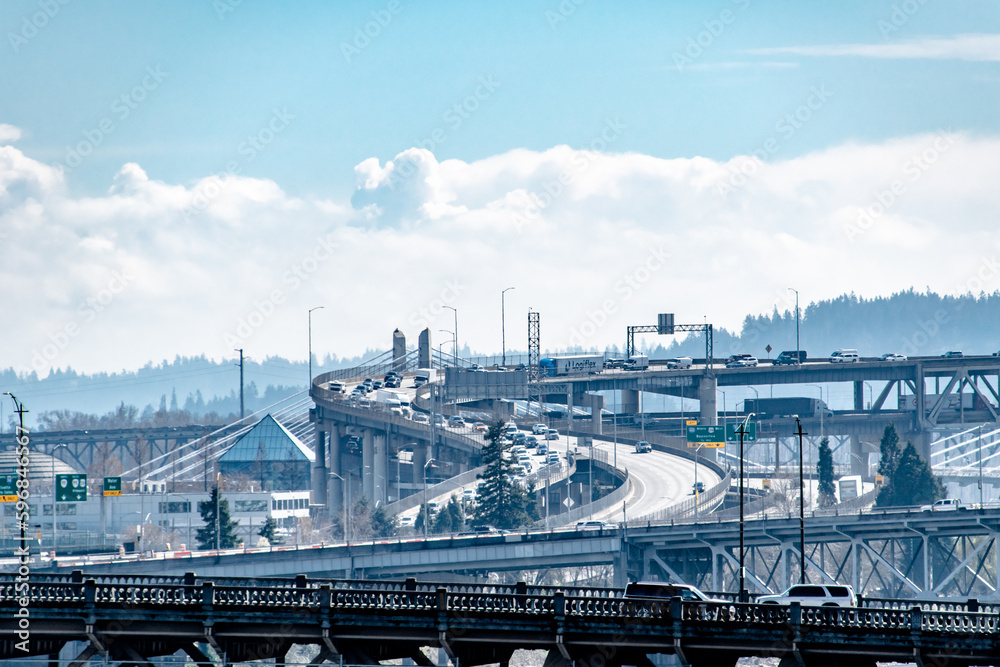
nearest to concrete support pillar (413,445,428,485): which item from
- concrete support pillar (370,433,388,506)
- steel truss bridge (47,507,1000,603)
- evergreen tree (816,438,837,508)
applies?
concrete support pillar (370,433,388,506)

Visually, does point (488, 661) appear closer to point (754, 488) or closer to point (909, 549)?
point (909, 549)

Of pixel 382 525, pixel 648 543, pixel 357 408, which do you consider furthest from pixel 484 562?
pixel 357 408

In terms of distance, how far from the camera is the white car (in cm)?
4872

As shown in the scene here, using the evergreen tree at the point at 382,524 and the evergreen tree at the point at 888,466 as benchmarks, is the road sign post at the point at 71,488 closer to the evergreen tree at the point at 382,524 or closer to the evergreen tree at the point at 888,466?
the evergreen tree at the point at 382,524

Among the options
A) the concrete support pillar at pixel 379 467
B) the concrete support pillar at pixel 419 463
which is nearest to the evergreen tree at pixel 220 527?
the concrete support pillar at pixel 379 467

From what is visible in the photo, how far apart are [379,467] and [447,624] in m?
154

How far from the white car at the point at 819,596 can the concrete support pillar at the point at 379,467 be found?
476 ft

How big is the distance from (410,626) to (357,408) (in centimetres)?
14971

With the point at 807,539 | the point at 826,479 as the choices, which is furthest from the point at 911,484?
the point at 807,539

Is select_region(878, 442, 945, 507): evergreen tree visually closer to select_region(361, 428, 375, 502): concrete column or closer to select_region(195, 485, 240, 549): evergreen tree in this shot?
select_region(361, 428, 375, 502): concrete column

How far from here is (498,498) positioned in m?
152

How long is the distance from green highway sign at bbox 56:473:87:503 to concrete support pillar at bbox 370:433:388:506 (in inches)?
3128

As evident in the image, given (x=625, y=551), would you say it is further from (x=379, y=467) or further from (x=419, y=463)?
(x=379, y=467)

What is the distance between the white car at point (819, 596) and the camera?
48.7 meters
